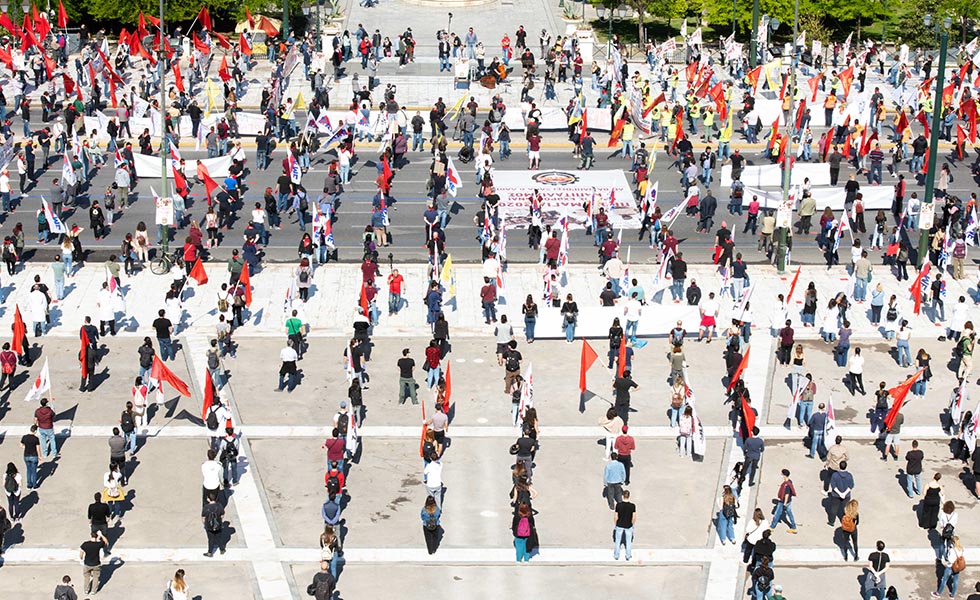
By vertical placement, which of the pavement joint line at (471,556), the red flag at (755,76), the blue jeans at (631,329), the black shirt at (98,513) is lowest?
the pavement joint line at (471,556)

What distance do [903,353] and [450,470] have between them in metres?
11.8

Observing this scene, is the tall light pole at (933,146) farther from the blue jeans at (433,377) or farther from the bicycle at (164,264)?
the bicycle at (164,264)

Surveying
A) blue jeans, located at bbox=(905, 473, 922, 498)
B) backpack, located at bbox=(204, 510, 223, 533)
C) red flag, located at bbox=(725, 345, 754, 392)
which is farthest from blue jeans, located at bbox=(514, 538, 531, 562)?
blue jeans, located at bbox=(905, 473, 922, 498)

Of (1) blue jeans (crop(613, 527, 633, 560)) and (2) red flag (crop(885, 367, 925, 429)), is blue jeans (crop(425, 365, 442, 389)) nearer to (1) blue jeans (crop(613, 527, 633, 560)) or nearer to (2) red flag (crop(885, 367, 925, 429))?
(1) blue jeans (crop(613, 527, 633, 560))

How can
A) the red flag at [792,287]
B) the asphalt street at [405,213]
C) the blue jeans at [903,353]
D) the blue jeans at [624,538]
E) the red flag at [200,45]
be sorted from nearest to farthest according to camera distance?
the blue jeans at [624,538] < the blue jeans at [903,353] < the red flag at [792,287] < the asphalt street at [405,213] < the red flag at [200,45]

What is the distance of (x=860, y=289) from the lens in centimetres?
4319

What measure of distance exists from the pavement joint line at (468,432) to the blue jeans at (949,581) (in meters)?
6.44

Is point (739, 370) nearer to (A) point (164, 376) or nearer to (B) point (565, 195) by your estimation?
(A) point (164, 376)

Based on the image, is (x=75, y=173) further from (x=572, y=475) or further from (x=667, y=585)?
(x=667, y=585)

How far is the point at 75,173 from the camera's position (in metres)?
Answer: 52.1

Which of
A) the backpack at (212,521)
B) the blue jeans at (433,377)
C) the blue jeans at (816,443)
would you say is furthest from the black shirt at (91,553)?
the blue jeans at (816,443)

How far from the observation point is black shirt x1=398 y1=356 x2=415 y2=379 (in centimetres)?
3603

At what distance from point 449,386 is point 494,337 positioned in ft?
19.8

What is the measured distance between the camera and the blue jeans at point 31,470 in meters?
32.2
